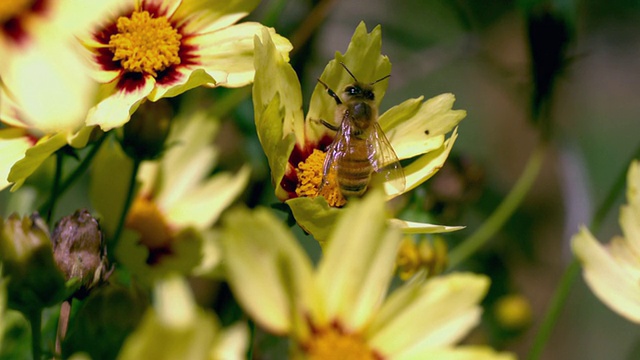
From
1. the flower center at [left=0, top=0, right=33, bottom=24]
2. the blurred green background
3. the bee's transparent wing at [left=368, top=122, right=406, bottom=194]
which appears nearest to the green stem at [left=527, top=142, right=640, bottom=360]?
the blurred green background

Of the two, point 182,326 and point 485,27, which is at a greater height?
point 182,326

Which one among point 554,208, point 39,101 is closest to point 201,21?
point 39,101

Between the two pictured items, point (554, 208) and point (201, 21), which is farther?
point (554, 208)

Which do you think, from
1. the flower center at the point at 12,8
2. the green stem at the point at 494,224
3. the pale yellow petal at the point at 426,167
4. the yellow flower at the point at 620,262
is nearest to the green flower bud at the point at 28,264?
the flower center at the point at 12,8

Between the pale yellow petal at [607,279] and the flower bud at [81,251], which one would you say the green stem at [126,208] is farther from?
the pale yellow petal at [607,279]

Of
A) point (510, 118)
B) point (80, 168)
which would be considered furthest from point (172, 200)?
point (510, 118)

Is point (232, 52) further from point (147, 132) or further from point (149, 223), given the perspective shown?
point (149, 223)

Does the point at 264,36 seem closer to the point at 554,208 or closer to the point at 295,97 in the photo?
the point at 295,97
